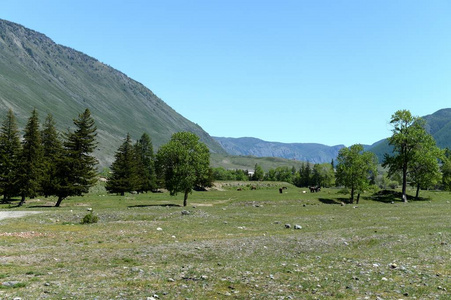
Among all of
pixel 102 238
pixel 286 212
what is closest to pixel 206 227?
pixel 102 238

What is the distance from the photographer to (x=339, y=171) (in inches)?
3029

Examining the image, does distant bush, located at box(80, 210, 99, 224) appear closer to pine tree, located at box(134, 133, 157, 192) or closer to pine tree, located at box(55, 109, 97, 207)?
pine tree, located at box(55, 109, 97, 207)

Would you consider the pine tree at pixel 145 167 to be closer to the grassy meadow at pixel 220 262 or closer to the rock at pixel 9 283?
the grassy meadow at pixel 220 262

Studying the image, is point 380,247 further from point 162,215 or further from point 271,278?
point 162,215

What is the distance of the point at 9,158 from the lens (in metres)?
69.3

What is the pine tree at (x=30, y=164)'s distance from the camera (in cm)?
6532

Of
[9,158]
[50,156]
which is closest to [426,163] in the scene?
[50,156]

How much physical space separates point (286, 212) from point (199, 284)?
1550 inches

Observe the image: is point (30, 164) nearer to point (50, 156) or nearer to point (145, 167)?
point (50, 156)

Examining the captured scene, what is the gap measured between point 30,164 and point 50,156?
18.3m

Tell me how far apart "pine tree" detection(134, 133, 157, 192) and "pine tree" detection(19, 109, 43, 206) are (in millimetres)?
41252

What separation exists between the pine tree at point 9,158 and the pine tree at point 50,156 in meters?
5.31

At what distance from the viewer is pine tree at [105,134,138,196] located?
96.9 m

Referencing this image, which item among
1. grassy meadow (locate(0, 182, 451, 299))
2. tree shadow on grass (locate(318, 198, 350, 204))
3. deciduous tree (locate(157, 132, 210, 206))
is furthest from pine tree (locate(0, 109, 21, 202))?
tree shadow on grass (locate(318, 198, 350, 204))
